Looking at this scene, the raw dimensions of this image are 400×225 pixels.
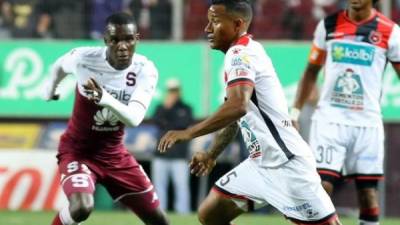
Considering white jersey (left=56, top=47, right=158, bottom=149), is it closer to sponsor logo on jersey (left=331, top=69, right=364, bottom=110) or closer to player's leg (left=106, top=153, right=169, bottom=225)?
player's leg (left=106, top=153, right=169, bottom=225)

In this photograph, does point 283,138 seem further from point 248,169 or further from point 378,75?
point 378,75

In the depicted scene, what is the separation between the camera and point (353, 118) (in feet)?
32.9

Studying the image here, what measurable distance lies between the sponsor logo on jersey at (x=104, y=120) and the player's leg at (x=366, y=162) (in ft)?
7.42

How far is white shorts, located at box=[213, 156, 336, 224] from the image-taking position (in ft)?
25.3

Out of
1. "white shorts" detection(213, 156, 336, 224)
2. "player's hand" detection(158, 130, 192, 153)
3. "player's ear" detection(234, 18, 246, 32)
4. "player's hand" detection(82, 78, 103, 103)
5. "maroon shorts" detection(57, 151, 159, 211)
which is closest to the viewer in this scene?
"player's hand" detection(158, 130, 192, 153)

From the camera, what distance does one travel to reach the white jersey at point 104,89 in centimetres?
923

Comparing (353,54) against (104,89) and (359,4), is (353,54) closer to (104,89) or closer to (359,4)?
(359,4)

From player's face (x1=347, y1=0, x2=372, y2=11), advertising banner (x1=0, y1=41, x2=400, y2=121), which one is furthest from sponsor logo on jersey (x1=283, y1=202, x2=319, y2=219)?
advertising banner (x1=0, y1=41, x2=400, y2=121)

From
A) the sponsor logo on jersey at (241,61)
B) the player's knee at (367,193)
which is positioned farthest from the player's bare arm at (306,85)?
the sponsor logo on jersey at (241,61)

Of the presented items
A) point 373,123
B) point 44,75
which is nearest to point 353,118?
point 373,123

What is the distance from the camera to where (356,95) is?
395 inches

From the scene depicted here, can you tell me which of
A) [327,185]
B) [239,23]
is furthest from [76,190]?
[327,185]

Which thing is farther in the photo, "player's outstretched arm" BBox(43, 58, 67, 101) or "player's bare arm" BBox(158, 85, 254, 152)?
"player's outstretched arm" BBox(43, 58, 67, 101)

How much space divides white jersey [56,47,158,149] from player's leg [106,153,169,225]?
0.25m
